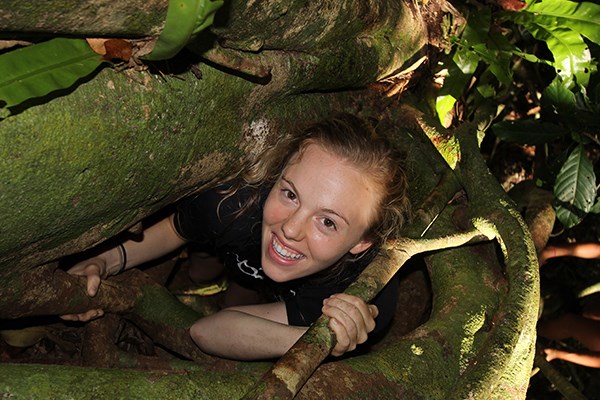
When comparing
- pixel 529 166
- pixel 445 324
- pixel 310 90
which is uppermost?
pixel 310 90

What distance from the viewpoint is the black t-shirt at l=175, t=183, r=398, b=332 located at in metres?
2.47

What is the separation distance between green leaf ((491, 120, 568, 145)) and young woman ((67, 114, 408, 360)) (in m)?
1.04

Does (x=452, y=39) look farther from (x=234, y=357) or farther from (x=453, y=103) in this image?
(x=234, y=357)

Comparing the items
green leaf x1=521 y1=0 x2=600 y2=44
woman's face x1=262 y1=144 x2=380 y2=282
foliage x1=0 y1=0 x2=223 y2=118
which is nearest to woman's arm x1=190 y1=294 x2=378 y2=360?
woman's face x1=262 y1=144 x2=380 y2=282

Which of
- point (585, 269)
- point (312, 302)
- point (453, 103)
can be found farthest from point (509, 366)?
point (585, 269)

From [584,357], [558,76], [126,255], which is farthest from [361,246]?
[584,357]

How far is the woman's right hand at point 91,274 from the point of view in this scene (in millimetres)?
2506

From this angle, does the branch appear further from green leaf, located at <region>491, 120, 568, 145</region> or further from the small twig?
the small twig

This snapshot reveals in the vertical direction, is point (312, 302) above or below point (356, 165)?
below

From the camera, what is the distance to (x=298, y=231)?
87.8 inches

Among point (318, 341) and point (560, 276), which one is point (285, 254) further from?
point (560, 276)

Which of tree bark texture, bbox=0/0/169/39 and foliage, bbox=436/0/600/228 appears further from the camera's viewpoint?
foliage, bbox=436/0/600/228

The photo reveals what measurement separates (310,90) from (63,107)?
1134 millimetres

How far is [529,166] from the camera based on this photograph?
4.69 m
